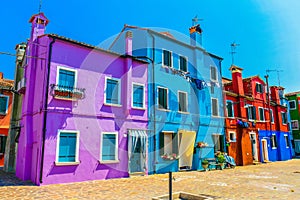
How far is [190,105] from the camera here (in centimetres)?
1888

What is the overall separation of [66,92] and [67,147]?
289 cm

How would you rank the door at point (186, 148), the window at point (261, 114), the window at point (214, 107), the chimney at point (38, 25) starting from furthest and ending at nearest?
the window at point (261, 114) → the window at point (214, 107) → the door at point (186, 148) → the chimney at point (38, 25)

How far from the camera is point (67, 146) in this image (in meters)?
12.3

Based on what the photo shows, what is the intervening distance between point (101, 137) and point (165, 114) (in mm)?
5303

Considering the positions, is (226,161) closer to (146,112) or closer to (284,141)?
Answer: (146,112)

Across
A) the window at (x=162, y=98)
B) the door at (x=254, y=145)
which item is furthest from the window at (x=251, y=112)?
the window at (x=162, y=98)

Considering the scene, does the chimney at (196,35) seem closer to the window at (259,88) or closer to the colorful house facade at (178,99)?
the colorful house facade at (178,99)

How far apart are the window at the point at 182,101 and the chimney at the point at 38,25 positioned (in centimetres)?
1036

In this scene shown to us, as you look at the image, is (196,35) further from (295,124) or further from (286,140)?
(295,124)

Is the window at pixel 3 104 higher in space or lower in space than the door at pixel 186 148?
higher

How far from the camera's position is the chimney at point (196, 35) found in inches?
825

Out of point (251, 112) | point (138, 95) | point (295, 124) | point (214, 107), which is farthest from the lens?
point (295, 124)

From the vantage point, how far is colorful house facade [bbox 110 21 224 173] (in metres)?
16.6

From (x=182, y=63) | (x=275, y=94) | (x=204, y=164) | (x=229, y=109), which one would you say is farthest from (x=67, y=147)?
(x=275, y=94)
